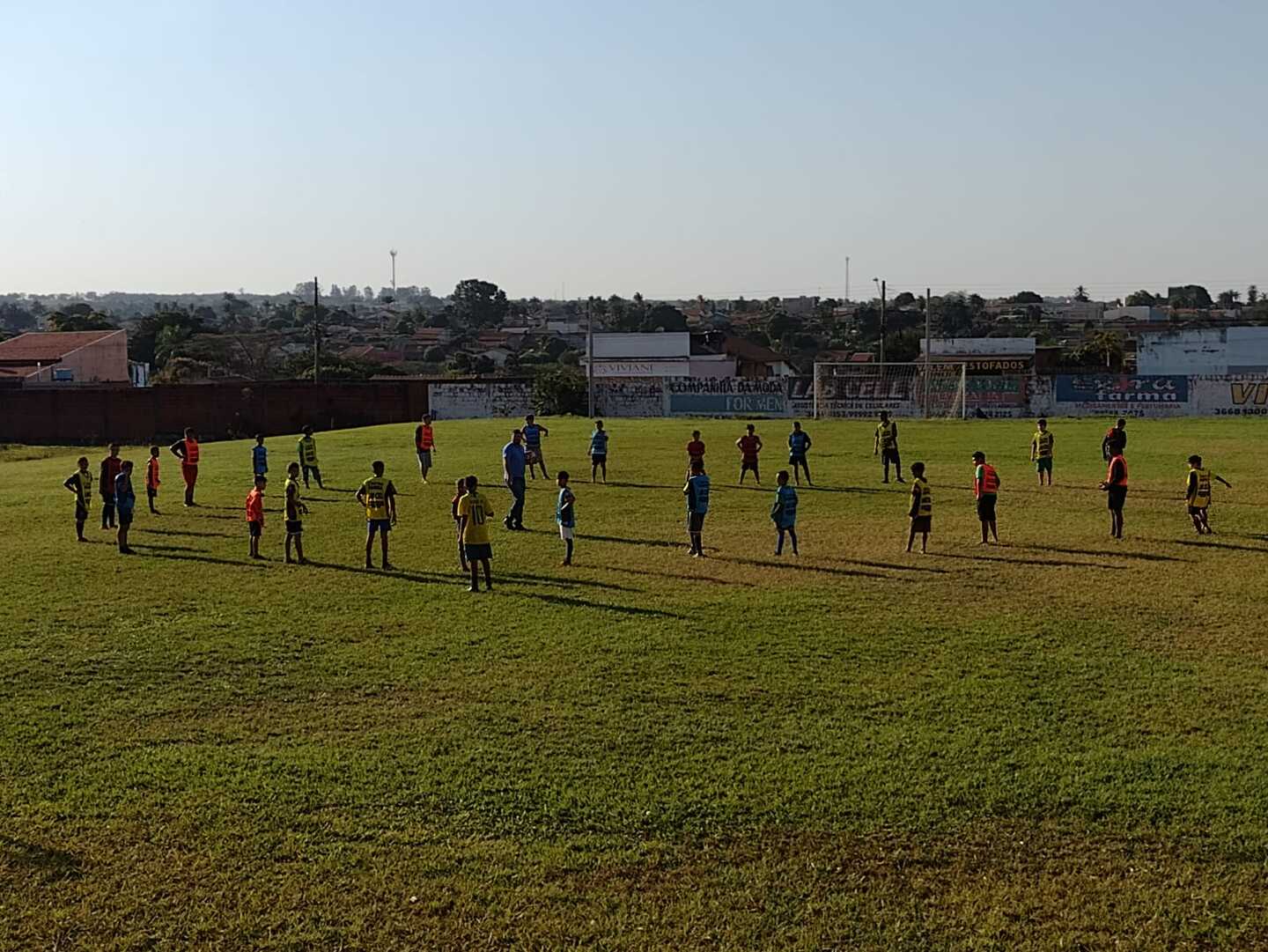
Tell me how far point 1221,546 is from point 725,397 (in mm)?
38171

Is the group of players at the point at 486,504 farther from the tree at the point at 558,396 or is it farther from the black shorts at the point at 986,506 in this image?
the tree at the point at 558,396

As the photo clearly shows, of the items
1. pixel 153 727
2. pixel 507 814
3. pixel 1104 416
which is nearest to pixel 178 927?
pixel 507 814

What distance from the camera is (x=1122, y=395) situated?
54.8m

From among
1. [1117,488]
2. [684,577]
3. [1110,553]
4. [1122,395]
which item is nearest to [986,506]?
[1110,553]

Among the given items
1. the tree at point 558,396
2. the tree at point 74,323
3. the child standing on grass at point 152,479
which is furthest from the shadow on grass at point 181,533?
the tree at point 74,323

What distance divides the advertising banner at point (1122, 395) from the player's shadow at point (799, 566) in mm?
38903

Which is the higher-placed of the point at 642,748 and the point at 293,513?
the point at 293,513

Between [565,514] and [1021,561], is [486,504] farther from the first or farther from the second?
[1021,561]

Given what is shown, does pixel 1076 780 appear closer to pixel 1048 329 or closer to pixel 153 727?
pixel 153 727

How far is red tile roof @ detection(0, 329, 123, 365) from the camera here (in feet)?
231

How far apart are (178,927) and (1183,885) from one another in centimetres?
670

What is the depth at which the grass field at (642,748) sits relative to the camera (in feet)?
27.9

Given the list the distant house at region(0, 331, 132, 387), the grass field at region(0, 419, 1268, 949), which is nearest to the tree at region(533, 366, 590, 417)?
the distant house at region(0, 331, 132, 387)

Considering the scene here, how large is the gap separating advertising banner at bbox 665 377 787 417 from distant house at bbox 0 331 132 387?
33140 mm
